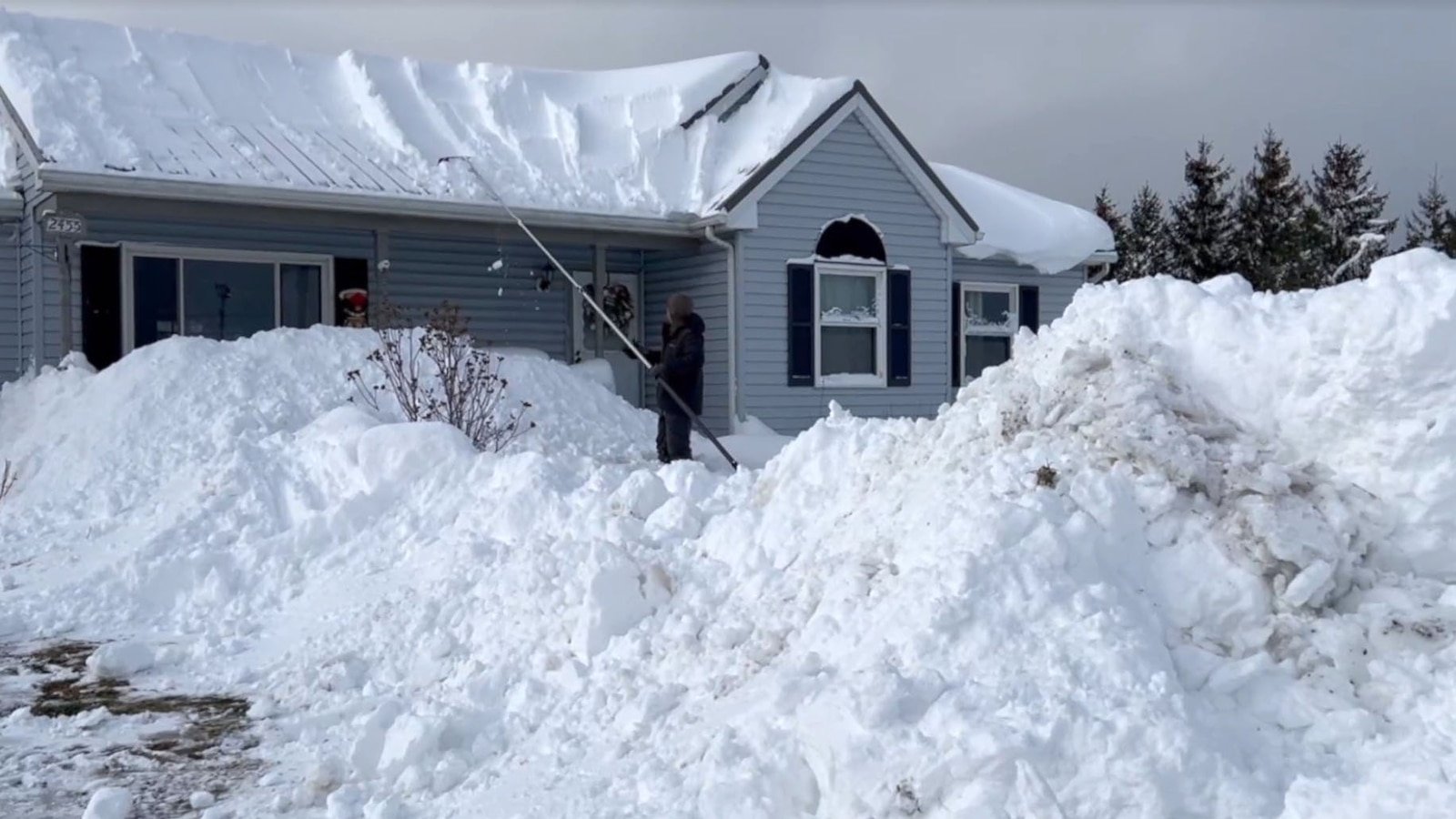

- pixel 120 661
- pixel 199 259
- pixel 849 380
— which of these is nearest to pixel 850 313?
pixel 849 380

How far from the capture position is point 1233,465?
16.3 ft

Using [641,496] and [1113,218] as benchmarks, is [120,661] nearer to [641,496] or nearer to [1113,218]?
[641,496]

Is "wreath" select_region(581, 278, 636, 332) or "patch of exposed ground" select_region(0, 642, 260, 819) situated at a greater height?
"wreath" select_region(581, 278, 636, 332)

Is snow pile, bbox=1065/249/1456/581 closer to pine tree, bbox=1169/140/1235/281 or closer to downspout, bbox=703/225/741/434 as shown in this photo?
downspout, bbox=703/225/741/434

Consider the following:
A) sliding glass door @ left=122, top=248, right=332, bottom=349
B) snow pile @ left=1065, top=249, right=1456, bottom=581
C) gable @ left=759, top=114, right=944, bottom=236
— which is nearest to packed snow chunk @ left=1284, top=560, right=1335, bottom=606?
snow pile @ left=1065, top=249, right=1456, bottom=581

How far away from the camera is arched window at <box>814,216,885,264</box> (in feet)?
50.3

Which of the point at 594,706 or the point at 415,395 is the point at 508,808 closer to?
the point at 594,706

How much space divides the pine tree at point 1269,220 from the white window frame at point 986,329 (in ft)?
56.8

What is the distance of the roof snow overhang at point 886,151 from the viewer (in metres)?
14.4

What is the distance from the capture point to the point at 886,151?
51.4 ft

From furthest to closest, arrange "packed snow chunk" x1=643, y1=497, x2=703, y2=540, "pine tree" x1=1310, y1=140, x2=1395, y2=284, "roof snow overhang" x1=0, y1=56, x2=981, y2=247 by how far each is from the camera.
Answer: "pine tree" x1=1310, y1=140, x2=1395, y2=284 < "roof snow overhang" x1=0, y1=56, x2=981, y2=247 < "packed snow chunk" x1=643, y1=497, x2=703, y2=540

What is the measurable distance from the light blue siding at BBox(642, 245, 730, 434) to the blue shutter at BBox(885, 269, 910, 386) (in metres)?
2.23

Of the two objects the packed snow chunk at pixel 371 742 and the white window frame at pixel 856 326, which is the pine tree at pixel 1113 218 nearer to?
the white window frame at pixel 856 326

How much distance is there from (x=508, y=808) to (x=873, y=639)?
1415 millimetres
